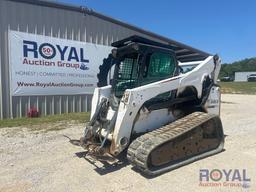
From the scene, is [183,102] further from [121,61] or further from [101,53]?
[101,53]

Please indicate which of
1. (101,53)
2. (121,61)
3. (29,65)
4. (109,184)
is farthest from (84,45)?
(109,184)

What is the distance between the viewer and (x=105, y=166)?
541cm

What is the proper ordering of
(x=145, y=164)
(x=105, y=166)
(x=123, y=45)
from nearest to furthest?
(x=145, y=164)
(x=105, y=166)
(x=123, y=45)

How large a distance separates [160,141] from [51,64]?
8615 millimetres

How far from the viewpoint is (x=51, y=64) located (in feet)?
40.4

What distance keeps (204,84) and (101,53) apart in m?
8.18

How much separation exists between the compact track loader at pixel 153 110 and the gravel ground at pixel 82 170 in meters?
0.28

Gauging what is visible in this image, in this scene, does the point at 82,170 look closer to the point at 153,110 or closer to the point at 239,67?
the point at 153,110

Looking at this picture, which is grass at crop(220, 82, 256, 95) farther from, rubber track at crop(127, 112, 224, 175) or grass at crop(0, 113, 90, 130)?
rubber track at crop(127, 112, 224, 175)

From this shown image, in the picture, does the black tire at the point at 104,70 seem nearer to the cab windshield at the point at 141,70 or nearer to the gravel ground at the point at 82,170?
the cab windshield at the point at 141,70

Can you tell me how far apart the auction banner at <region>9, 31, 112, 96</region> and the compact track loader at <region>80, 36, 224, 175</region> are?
593 cm

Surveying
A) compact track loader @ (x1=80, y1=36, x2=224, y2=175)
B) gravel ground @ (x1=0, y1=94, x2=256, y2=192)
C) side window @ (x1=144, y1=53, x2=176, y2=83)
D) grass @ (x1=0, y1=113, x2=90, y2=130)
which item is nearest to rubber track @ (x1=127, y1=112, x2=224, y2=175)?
compact track loader @ (x1=80, y1=36, x2=224, y2=175)

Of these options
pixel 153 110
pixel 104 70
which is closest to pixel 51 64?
pixel 104 70

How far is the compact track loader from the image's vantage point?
5117mm
